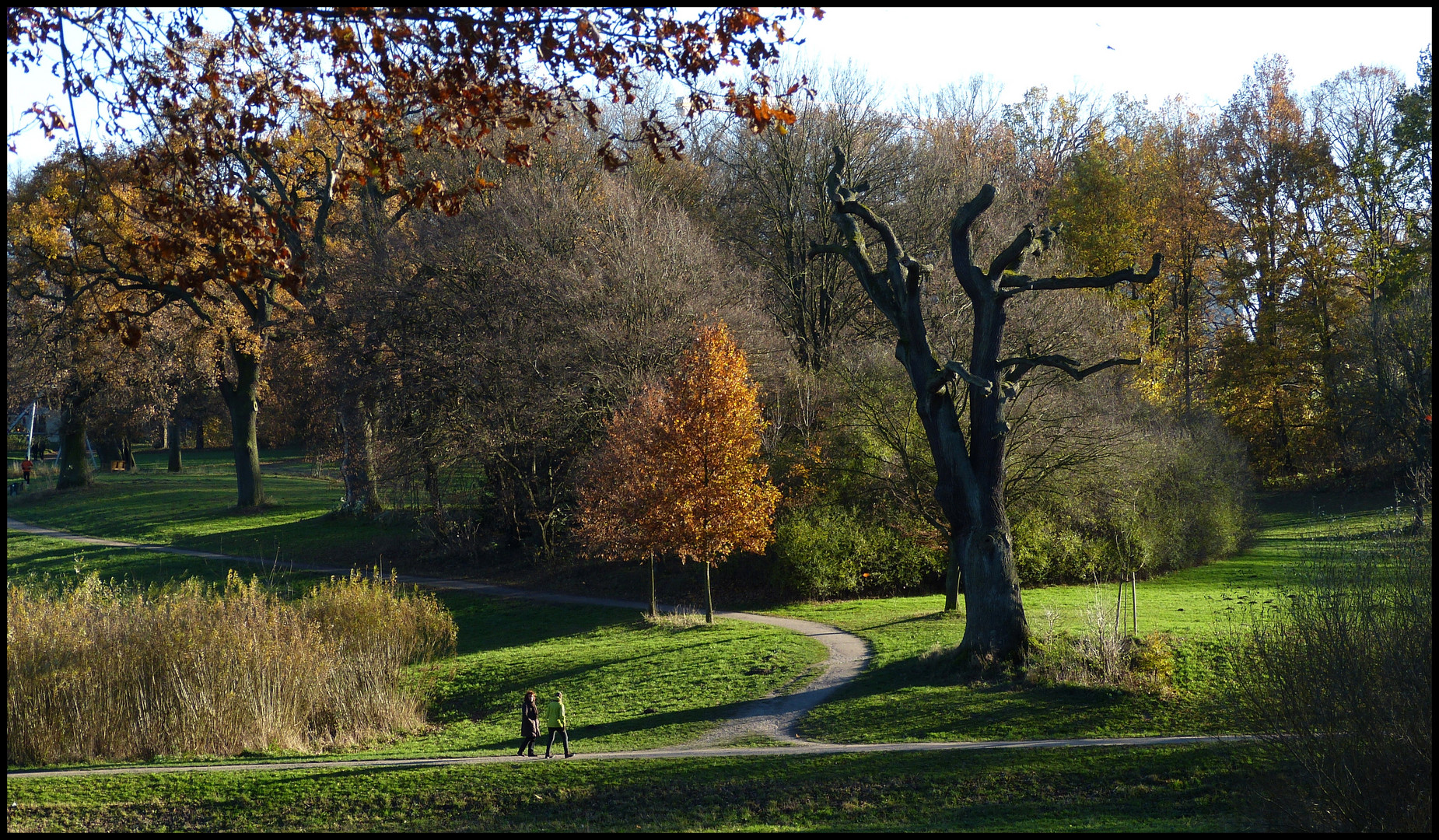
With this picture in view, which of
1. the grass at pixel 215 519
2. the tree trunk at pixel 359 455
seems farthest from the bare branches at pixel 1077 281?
the grass at pixel 215 519

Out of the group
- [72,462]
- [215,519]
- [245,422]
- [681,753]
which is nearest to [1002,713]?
[681,753]

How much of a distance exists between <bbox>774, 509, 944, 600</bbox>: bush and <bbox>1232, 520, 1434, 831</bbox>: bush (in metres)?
14.4

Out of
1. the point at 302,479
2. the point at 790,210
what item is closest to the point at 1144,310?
the point at 790,210

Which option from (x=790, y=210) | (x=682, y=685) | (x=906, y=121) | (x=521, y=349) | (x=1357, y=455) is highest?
(x=906, y=121)

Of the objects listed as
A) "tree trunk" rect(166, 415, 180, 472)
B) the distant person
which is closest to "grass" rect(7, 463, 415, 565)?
"tree trunk" rect(166, 415, 180, 472)

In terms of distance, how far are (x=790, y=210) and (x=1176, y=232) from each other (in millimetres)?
20106

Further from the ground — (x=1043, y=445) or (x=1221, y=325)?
(x=1221, y=325)

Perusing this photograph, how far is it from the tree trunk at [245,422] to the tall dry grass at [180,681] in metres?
22.1

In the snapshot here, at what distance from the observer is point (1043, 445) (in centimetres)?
2214

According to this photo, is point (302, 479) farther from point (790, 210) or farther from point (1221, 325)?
point (1221, 325)

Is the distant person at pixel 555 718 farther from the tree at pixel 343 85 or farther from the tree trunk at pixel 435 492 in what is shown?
the tree trunk at pixel 435 492

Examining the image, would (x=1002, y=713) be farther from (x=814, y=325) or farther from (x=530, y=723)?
(x=814, y=325)

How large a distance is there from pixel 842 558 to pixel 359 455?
17.0 metres

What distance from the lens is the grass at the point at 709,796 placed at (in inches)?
396
